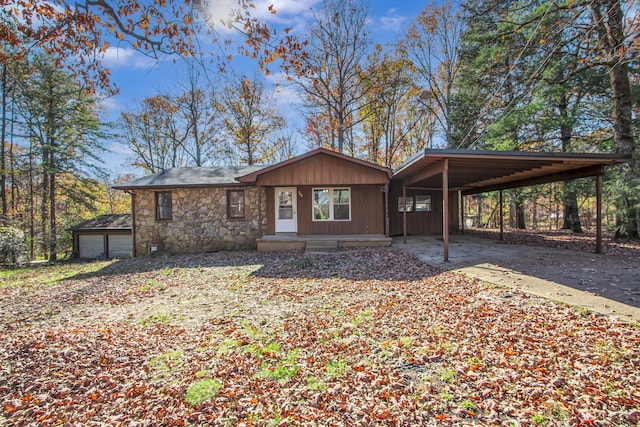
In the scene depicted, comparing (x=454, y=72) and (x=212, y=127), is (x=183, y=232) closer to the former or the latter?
(x=212, y=127)

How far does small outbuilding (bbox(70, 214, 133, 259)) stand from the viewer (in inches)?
565

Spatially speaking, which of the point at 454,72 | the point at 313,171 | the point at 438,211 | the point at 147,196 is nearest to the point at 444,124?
the point at 454,72

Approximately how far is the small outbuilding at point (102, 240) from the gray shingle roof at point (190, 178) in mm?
3680

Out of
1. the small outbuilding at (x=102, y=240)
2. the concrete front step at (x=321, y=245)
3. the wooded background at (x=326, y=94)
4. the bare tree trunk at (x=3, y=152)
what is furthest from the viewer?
the small outbuilding at (x=102, y=240)

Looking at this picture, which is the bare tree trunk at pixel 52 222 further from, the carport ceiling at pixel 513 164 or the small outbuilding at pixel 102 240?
the carport ceiling at pixel 513 164

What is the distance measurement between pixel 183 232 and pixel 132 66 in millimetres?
8390

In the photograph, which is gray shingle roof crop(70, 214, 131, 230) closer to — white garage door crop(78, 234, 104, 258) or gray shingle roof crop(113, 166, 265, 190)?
white garage door crop(78, 234, 104, 258)

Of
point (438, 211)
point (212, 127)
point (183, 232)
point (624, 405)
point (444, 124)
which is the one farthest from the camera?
point (212, 127)

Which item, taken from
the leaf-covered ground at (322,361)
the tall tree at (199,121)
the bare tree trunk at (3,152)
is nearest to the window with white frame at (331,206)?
the leaf-covered ground at (322,361)

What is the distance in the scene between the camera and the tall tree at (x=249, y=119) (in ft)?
69.7

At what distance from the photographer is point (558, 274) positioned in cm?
571

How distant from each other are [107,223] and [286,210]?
9865 millimetres

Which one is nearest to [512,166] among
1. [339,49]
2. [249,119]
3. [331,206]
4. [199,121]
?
[331,206]

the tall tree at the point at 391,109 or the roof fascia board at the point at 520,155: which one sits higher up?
the tall tree at the point at 391,109
